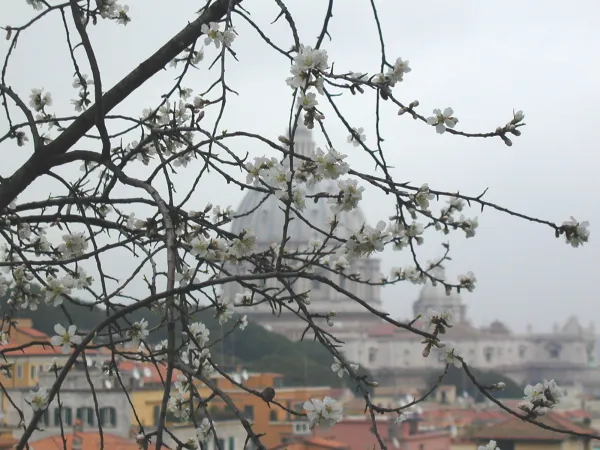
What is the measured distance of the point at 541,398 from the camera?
193 cm

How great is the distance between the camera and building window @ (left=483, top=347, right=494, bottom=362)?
6825cm

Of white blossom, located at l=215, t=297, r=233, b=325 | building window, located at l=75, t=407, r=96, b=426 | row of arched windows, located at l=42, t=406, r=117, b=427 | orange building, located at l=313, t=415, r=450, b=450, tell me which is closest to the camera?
white blossom, located at l=215, t=297, r=233, b=325

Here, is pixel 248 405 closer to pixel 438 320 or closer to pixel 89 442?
pixel 89 442

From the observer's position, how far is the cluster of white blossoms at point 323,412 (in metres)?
1.80

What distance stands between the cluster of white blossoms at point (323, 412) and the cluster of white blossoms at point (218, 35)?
2.32ft

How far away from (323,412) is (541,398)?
0.36m

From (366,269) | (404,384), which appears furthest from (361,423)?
(404,384)

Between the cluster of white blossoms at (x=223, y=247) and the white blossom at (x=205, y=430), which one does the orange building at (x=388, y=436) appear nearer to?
the cluster of white blossoms at (x=223, y=247)

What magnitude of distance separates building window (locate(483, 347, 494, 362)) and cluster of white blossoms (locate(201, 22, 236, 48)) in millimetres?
Answer: 67002

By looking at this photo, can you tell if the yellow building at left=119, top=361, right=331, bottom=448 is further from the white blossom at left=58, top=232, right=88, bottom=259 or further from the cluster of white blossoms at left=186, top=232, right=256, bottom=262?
the cluster of white blossoms at left=186, top=232, right=256, bottom=262

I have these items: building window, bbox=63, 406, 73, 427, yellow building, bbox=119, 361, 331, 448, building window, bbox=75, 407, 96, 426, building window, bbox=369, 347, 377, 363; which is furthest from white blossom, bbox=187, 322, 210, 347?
building window, bbox=369, 347, 377, 363

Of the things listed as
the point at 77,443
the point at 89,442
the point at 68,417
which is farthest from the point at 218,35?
the point at 68,417

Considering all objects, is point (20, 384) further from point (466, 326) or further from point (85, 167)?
point (466, 326)

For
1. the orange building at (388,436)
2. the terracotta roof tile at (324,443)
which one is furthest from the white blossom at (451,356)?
the orange building at (388,436)
